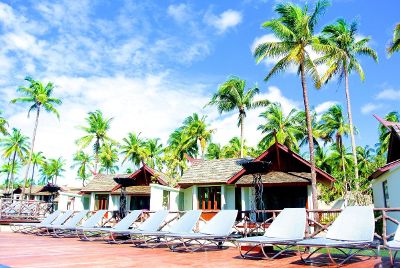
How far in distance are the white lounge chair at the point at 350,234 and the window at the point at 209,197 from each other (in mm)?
14953

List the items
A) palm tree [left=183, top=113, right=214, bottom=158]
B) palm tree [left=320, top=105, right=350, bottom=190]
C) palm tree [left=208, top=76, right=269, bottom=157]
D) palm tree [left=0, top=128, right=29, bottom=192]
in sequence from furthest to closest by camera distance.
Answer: palm tree [left=0, top=128, right=29, bottom=192] < palm tree [left=320, top=105, right=350, bottom=190] < palm tree [left=183, top=113, right=214, bottom=158] < palm tree [left=208, top=76, right=269, bottom=157]

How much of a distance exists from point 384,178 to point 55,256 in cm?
1380

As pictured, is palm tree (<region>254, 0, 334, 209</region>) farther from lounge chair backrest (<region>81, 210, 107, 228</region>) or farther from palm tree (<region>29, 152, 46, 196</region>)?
palm tree (<region>29, 152, 46, 196</region>)

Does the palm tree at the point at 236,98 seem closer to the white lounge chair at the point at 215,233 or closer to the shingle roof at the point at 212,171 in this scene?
the shingle roof at the point at 212,171

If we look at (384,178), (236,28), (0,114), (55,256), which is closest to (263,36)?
(236,28)

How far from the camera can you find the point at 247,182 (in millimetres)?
18578

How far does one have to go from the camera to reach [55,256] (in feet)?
19.5

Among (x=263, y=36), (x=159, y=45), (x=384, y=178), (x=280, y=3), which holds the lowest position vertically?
(x=384, y=178)

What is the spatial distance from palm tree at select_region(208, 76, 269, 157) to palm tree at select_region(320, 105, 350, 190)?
1182 cm

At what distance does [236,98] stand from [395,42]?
13.4 meters

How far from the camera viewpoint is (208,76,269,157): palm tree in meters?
28.6

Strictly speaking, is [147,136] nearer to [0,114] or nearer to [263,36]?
[0,114]

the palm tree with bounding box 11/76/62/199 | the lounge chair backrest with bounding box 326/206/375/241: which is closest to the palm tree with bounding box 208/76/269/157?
the palm tree with bounding box 11/76/62/199

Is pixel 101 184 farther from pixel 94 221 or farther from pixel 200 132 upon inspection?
pixel 94 221
